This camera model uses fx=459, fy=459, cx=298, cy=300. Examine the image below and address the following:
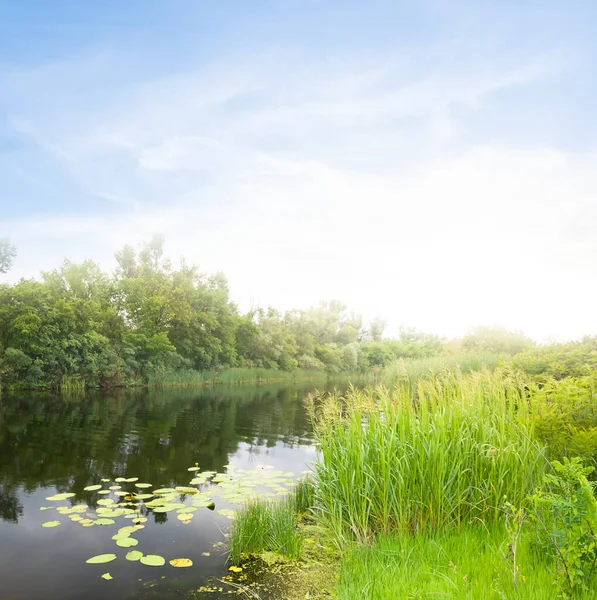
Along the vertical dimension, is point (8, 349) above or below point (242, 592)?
above

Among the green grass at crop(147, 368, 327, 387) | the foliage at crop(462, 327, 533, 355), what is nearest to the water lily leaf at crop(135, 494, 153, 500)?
the foliage at crop(462, 327, 533, 355)

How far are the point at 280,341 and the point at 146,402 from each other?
113ft

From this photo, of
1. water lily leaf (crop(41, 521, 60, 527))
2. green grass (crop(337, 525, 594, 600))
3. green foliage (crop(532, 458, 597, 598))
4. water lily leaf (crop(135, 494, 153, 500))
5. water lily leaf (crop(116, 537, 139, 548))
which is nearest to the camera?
green foliage (crop(532, 458, 597, 598))

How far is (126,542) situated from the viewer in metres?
6.93

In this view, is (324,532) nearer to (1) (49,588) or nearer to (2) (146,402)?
(1) (49,588)

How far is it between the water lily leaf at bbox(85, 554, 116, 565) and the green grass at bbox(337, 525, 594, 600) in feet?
11.2

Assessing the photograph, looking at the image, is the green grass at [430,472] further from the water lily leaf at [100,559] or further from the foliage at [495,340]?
the foliage at [495,340]

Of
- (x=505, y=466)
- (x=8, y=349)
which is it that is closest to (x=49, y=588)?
(x=505, y=466)

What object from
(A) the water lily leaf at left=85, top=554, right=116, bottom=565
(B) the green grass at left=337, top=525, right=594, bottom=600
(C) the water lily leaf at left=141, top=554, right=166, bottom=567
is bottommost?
(A) the water lily leaf at left=85, top=554, right=116, bottom=565

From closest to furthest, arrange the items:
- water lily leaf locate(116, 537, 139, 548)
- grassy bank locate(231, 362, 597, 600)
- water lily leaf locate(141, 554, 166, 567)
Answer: grassy bank locate(231, 362, 597, 600) → water lily leaf locate(141, 554, 166, 567) → water lily leaf locate(116, 537, 139, 548)

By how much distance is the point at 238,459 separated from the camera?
43.8ft

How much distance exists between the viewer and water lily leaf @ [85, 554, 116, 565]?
6361 mm

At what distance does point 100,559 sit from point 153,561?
765mm

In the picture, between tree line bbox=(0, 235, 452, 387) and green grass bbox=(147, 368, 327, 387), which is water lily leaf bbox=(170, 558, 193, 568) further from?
green grass bbox=(147, 368, 327, 387)
